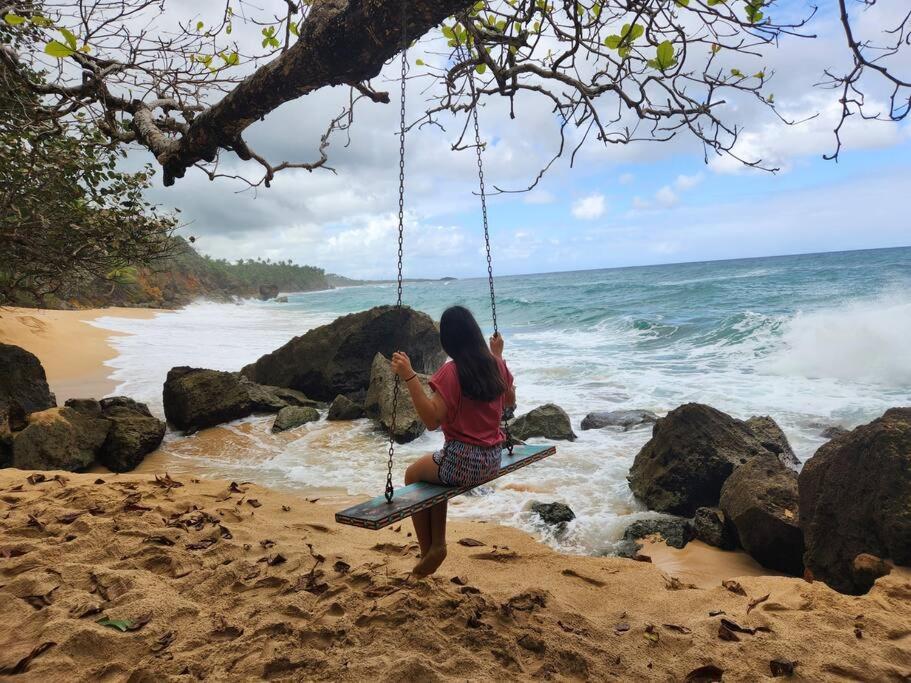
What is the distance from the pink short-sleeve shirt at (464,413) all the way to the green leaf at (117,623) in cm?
199

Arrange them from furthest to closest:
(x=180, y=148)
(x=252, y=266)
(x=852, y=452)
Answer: (x=252, y=266) < (x=852, y=452) < (x=180, y=148)

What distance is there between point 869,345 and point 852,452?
11126 millimetres

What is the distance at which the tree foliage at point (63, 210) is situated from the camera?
5371 mm

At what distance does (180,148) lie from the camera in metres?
3.87

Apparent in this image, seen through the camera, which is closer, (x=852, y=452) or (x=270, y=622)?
(x=270, y=622)

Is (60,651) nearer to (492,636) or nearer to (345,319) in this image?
(492,636)

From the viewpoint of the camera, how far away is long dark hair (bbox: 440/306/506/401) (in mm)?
3217

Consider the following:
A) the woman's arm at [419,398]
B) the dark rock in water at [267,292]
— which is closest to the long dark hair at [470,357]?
the woman's arm at [419,398]

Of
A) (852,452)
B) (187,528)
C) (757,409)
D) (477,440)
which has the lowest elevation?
(757,409)

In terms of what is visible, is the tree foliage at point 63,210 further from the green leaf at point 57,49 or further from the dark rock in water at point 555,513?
the dark rock in water at point 555,513

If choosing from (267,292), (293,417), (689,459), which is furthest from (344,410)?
(267,292)

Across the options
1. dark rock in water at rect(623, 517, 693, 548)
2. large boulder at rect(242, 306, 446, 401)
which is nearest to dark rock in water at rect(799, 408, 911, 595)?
dark rock in water at rect(623, 517, 693, 548)

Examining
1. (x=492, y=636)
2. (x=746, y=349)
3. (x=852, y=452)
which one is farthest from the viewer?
(x=746, y=349)

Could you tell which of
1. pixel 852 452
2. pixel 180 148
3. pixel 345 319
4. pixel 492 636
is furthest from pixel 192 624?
pixel 345 319
